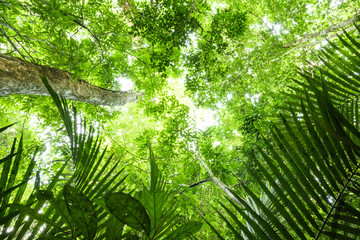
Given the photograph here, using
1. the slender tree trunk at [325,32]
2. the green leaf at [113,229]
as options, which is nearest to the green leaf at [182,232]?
the green leaf at [113,229]

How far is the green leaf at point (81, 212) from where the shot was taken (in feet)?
1.17

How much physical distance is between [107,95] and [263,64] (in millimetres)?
3843

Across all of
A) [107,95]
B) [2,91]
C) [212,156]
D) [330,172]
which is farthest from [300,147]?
[107,95]

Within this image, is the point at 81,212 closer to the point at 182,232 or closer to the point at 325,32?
the point at 182,232

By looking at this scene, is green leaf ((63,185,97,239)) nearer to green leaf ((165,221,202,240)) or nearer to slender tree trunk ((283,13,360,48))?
green leaf ((165,221,202,240))

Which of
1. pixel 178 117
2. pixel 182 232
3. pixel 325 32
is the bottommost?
pixel 182 232

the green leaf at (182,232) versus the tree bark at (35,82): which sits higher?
the tree bark at (35,82)

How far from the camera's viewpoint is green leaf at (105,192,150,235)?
12.3 inches

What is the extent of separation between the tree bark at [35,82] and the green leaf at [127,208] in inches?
77.0

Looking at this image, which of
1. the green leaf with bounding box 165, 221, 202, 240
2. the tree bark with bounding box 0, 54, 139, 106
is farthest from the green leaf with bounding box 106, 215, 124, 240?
the tree bark with bounding box 0, 54, 139, 106

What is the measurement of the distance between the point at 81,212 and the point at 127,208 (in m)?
0.13

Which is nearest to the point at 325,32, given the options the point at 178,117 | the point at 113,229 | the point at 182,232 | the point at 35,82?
the point at 178,117

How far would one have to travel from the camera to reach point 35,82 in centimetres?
236

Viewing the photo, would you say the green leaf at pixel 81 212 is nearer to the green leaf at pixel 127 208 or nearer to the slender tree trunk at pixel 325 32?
the green leaf at pixel 127 208
